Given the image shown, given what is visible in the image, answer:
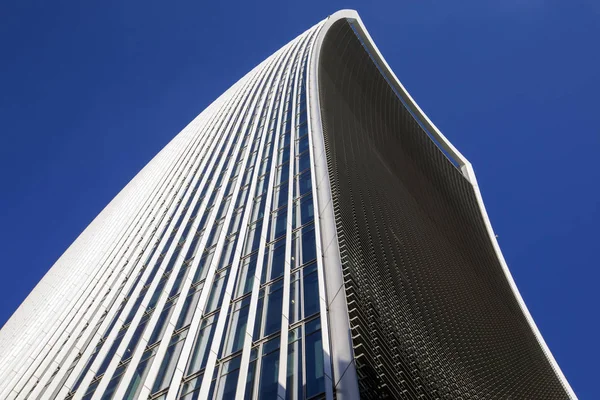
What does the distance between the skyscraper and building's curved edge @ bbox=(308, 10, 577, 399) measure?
89 millimetres

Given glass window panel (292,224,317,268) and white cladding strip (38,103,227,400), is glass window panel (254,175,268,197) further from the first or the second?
glass window panel (292,224,317,268)

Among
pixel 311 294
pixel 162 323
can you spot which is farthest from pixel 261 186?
pixel 311 294

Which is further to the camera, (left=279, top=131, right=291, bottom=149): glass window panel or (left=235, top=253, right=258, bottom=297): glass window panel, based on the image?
(left=279, top=131, right=291, bottom=149): glass window panel

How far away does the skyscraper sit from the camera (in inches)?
700

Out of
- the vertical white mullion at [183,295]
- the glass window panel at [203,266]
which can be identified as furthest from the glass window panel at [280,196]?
the vertical white mullion at [183,295]

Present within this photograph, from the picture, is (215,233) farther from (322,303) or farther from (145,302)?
(322,303)

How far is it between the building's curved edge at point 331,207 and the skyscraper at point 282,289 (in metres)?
0.09

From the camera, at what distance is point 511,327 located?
49281 mm

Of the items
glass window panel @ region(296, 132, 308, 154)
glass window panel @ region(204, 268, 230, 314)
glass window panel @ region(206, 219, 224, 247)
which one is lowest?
glass window panel @ region(204, 268, 230, 314)

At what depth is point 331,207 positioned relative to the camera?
957 inches

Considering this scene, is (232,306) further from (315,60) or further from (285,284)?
(315,60)

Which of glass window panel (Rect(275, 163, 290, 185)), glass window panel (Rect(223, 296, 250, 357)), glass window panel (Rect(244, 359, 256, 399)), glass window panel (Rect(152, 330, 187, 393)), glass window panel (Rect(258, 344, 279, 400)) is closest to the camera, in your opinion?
glass window panel (Rect(258, 344, 279, 400))

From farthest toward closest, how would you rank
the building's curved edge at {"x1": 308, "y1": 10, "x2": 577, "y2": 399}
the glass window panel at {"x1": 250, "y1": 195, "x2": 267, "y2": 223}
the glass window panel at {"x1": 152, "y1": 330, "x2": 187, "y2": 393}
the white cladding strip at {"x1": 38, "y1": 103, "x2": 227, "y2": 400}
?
the glass window panel at {"x1": 250, "y1": 195, "x2": 267, "y2": 223} < the white cladding strip at {"x1": 38, "y1": 103, "x2": 227, "y2": 400} < the glass window panel at {"x1": 152, "y1": 330, "x2": 187, "y2": 393} < the building's curved edge at {"x1": 308, "y1": 10, "x2": 577, "y2": 399}

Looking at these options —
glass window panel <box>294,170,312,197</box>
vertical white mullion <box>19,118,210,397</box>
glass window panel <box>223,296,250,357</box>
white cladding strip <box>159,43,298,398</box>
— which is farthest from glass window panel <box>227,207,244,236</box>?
glass window panel <box>223,296,250,357</box>
